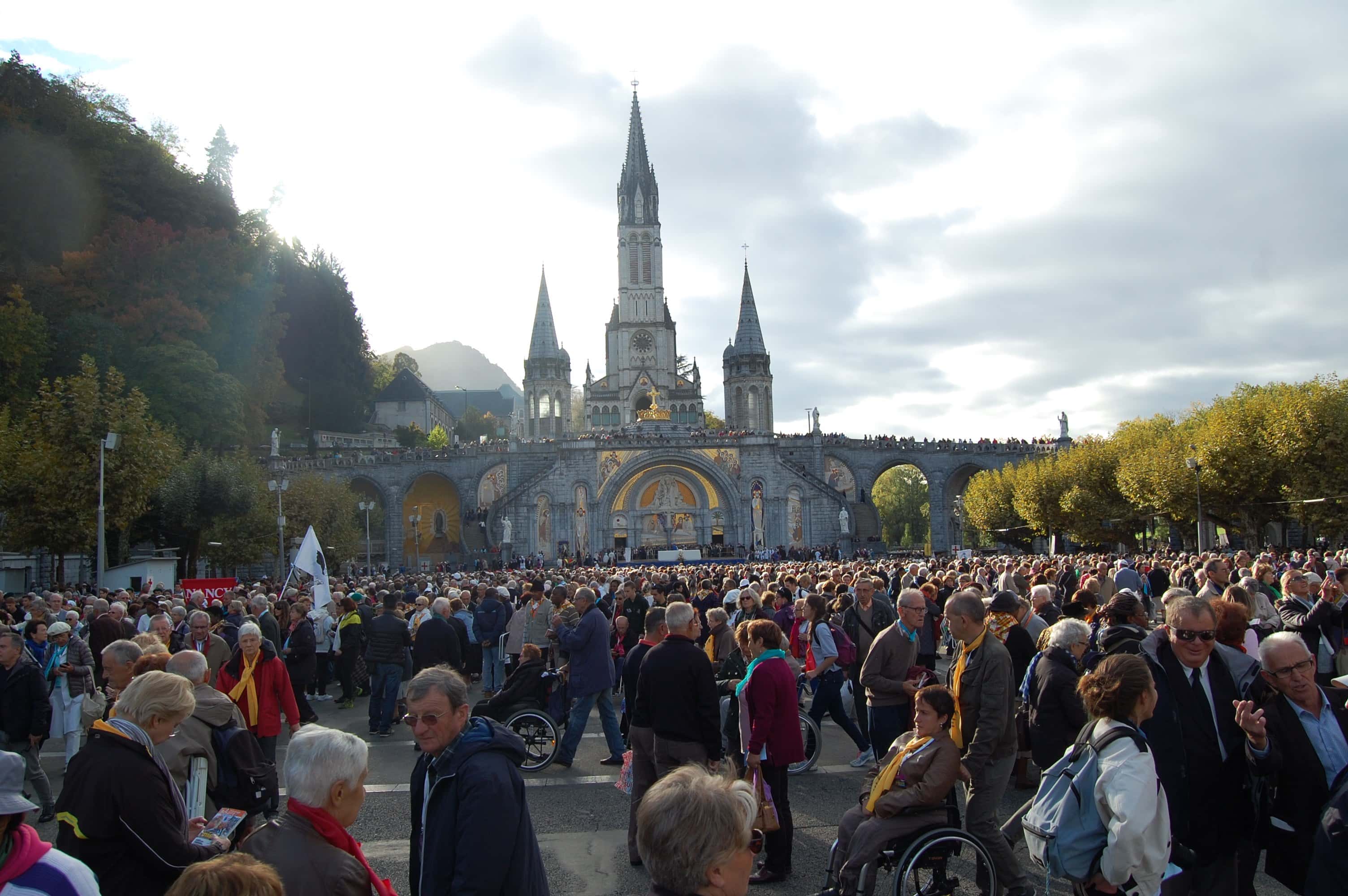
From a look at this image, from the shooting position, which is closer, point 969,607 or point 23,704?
point 969,607

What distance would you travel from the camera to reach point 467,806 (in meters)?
3.29

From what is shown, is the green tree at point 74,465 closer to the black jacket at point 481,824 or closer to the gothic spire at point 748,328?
the black jacket at point 481,824

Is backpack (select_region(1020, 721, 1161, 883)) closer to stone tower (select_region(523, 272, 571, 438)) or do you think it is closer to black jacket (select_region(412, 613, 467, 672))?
black jacket (select_region(412, 613, 467, 672))

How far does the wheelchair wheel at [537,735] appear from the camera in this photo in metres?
8.96

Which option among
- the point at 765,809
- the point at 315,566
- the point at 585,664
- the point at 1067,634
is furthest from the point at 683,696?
the point at 315,566

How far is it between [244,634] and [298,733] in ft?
14.2

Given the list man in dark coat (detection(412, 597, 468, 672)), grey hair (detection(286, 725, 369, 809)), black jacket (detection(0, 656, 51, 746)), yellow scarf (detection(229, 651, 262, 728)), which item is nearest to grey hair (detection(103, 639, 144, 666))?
yellow scarf (detection(229, 651, 262, 728))

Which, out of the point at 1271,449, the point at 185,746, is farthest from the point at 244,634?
the point at 1271,449

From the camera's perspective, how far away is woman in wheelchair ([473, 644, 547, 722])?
29.3 feet

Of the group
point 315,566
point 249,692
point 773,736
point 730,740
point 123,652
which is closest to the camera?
point 123,652

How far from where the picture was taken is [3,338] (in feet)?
105

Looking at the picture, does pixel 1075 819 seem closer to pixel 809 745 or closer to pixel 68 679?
pixel 809 745

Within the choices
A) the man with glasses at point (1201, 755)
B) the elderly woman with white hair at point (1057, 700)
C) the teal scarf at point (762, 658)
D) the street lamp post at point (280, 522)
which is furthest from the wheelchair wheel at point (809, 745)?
the street lamp post at point (280, 522)

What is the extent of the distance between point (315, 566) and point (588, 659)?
22.7 ft
